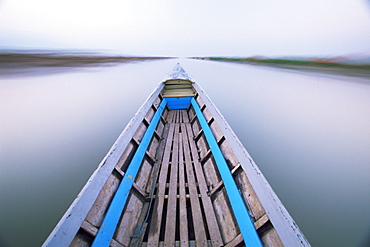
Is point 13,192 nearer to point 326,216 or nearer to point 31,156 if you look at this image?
point 31,156

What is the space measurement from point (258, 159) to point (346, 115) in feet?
23.4

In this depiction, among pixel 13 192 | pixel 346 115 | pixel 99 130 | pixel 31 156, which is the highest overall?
pixel 346 115

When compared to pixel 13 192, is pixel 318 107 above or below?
above

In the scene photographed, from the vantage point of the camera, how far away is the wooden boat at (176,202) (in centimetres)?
143

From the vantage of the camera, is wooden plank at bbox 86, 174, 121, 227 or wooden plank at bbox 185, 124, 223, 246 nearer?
wooden plank at bbox 86, 174, 121, 227

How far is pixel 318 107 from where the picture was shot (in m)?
9.27

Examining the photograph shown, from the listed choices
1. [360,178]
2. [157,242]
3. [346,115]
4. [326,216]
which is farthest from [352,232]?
[346,115]

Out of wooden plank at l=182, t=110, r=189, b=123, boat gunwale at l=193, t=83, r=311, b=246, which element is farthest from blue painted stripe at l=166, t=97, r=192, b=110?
boat gunwale at l=193, t=83, r=311, b=246

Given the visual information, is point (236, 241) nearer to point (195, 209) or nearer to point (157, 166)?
point (195, 209)

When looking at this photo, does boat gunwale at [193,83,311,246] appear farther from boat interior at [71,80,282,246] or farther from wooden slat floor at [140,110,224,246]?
wooden slat floor at [140,110,224,246]

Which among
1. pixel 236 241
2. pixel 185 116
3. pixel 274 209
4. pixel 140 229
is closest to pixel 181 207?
pixel 140 229

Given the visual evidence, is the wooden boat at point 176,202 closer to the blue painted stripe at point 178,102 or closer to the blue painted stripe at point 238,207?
the blue painted stripe at point 238,207

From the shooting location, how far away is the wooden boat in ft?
4.69

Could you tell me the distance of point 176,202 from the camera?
2.19 m
